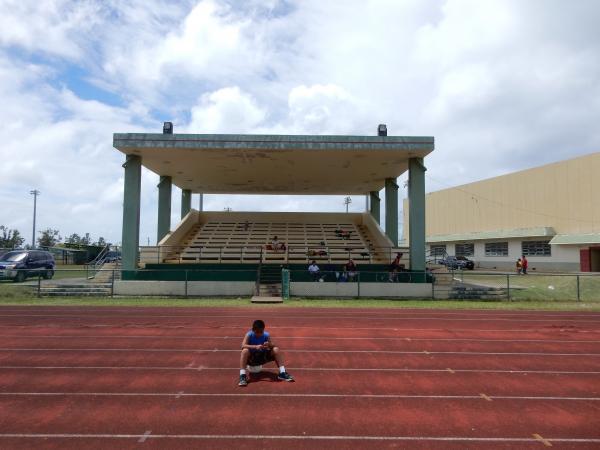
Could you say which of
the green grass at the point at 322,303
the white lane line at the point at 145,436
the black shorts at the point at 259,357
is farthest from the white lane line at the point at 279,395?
the green grass at the point at 322,303

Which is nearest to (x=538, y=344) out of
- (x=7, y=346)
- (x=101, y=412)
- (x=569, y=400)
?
(x=569, y=400)

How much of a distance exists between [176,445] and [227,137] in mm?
18020

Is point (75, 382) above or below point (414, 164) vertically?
below

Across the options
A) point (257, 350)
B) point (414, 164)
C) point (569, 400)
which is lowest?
point (569, 400)

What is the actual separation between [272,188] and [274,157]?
10587mm

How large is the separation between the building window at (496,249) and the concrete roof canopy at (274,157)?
2477cm

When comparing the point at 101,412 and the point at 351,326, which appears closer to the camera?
the point at 101,412

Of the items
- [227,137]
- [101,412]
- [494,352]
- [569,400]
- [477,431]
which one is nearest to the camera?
[477,431]

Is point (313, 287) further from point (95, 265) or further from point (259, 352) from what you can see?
point (95, 265)

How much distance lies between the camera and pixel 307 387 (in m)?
7.64

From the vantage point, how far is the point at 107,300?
19656 millimetres

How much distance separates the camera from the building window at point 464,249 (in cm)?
5566

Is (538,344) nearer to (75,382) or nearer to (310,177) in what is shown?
(75,382)

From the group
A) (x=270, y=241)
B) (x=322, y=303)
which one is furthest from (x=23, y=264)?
(x=322, y=303)
